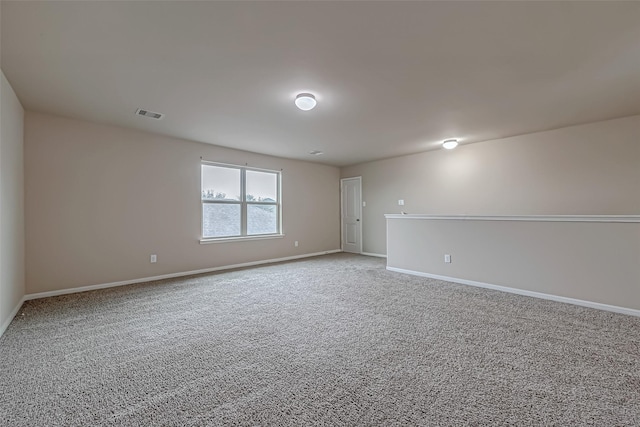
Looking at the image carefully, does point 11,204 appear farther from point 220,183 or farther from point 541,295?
point 541,295

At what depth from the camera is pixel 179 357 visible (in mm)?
2076

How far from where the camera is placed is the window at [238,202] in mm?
5137

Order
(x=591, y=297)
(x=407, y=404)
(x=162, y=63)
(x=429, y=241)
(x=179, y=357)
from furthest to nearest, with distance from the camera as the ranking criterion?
1. (x=429, y=241)
2. (x=591, y=297)
3. (x=162, y=63)
4. (x=179, y=357)
5. (x=407, y=404)

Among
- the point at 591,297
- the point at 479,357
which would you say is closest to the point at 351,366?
the point at 479,357

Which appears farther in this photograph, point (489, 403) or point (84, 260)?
point (84, 260)

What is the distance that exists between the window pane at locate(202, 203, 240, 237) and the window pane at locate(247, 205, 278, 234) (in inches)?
10.9

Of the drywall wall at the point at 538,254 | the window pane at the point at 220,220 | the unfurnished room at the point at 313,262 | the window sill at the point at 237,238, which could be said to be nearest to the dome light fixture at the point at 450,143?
the unfurnished room at the point at 313,262

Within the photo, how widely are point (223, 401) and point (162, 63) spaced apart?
265cm

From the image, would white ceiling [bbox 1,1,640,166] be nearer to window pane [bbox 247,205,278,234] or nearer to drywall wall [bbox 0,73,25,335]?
drywall wall [bbox 0,73,25,335]

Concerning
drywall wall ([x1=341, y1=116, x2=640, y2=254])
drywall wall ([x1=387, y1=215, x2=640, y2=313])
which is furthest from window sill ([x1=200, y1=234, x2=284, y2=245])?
drywall wall ([x1=387, y1=215, x2=640, y2=313])

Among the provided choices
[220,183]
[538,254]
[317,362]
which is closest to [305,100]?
[317,362]

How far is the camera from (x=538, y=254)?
3506 mm

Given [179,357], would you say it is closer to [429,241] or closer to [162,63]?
[162,63]

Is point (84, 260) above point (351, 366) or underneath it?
above
